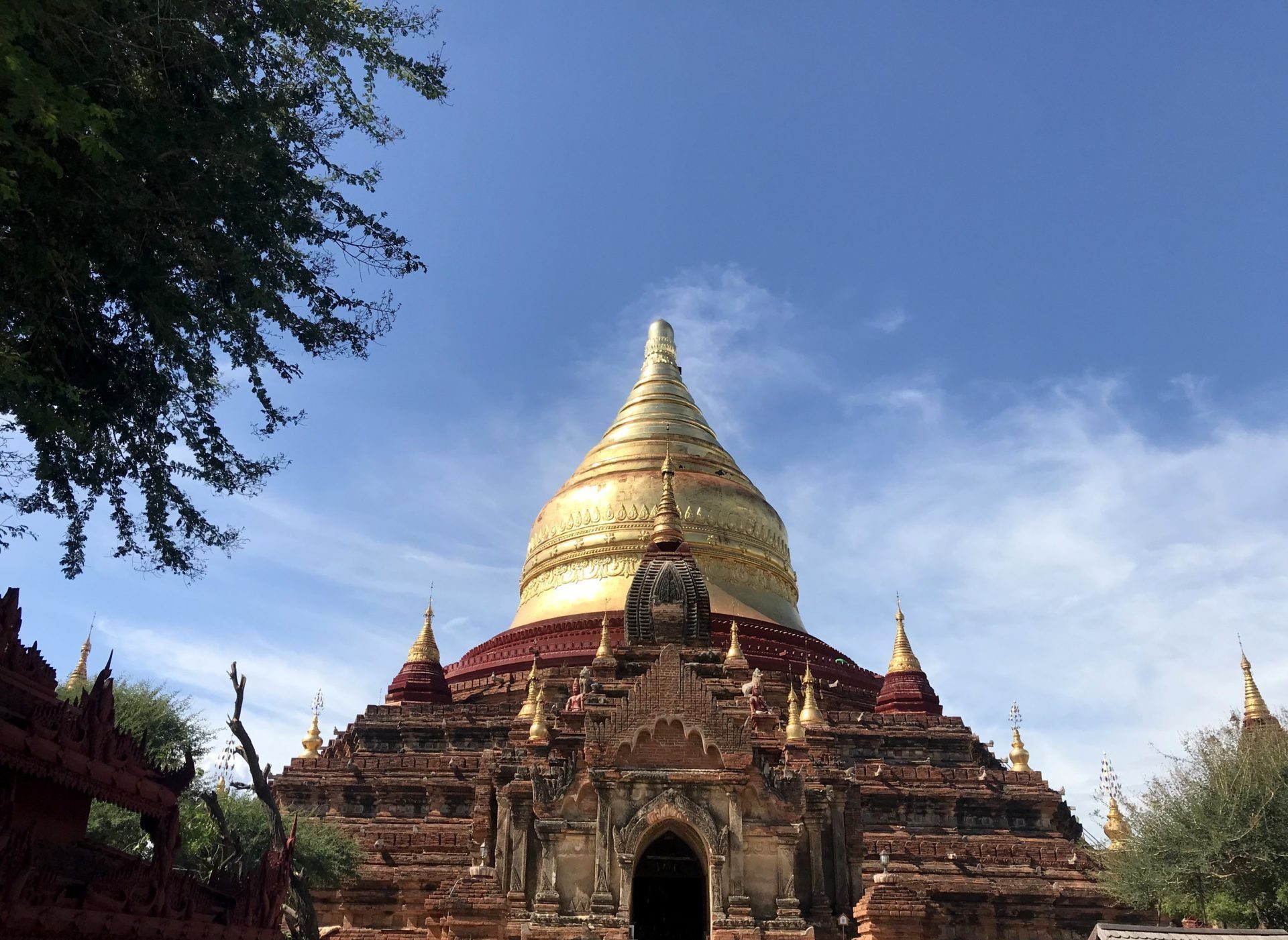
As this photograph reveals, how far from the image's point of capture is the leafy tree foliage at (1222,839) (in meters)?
18.5

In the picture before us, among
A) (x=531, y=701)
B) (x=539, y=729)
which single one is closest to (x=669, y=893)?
(x=539, y=729)

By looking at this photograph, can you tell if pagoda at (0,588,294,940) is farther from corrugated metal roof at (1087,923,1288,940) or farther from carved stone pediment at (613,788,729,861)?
carved stone pediment at (613,788,729,861)

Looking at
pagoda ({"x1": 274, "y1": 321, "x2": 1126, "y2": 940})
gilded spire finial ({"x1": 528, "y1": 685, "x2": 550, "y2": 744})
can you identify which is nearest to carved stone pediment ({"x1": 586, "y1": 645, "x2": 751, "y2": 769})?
pagoda ({"x1": 274, "y1": 321, "x2": 1126, "y2": 940})

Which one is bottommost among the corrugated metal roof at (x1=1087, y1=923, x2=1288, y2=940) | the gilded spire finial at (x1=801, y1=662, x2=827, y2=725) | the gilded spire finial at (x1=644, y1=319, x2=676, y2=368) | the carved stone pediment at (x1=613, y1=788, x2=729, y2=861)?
the corrugated metal roof at (x1=1087, y1=923, x2=1288, y2=940)

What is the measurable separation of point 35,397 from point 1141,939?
13047mm

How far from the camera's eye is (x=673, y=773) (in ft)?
63.5

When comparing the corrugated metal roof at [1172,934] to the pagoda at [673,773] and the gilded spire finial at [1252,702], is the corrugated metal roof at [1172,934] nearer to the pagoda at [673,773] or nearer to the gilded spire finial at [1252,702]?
the pagoda at [673,773]

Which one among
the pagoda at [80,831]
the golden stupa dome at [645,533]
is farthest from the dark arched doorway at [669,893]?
the golden stupa dome at [645,533]

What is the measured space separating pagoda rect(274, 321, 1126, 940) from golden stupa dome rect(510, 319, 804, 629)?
11cm

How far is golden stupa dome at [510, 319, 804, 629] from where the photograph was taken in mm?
41219

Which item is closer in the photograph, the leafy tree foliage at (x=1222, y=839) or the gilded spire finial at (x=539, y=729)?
the leafy tree foliage at (x=1222, y=839)

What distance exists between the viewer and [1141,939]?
41.3ft

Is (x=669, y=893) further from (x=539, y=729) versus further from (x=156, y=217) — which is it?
(x=156, y=217)

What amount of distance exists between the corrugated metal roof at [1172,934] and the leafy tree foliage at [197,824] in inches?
558
